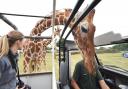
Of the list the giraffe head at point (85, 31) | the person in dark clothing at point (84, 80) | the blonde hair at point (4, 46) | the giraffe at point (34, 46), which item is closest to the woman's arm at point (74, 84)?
the person in dark clothing at point (84, 80)

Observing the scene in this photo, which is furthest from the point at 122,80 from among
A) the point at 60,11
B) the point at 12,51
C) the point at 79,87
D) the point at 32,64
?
the point at 32,64

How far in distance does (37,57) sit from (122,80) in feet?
11.8

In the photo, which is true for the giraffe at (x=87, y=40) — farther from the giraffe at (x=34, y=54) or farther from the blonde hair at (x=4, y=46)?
the giraffe at (x=34, y=54)

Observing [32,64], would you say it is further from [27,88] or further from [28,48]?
[27,88]

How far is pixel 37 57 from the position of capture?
18.8ft

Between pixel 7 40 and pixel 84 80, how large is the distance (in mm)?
992

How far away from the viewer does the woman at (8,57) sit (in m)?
1.56

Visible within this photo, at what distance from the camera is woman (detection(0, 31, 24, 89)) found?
156 cm

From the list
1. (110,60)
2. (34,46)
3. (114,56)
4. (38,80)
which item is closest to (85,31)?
(114,56)

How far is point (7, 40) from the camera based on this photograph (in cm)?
162

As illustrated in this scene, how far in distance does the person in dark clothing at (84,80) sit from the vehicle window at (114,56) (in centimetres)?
32

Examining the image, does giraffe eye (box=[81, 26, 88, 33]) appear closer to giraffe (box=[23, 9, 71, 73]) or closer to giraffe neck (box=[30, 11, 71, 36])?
giraffe neck (box=[30, 11, 71, 36])

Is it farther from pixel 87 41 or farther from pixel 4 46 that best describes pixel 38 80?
pixel 4 46

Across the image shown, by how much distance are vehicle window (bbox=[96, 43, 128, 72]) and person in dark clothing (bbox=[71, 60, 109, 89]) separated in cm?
32
